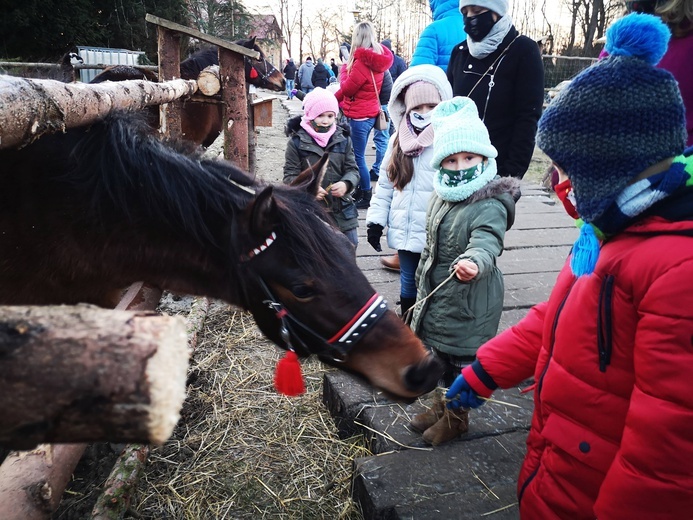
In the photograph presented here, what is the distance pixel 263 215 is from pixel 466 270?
2.96ft

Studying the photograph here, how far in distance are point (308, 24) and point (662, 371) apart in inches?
2017

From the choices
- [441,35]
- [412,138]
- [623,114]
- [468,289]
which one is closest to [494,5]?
[412,138]

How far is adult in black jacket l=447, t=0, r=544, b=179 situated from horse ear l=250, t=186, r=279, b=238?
199 cm

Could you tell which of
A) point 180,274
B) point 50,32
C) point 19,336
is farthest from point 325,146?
point 50,32

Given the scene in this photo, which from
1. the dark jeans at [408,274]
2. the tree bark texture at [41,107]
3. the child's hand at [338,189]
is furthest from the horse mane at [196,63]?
the tree bark texture at [41,107]

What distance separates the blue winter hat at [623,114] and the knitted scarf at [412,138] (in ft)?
5.95

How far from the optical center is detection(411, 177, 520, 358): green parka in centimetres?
235

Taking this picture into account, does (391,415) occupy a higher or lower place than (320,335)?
lower

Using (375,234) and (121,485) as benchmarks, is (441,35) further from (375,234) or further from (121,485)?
(121,485)

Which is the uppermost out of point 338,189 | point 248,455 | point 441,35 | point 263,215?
point 441,35

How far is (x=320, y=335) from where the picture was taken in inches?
65.3

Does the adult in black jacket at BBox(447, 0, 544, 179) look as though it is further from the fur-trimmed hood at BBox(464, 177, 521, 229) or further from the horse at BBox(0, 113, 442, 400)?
the horse at BBox(0, 113, 442, 400)

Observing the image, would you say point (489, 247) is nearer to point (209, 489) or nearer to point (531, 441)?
point (531, 441)

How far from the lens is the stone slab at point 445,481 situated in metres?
1.85
